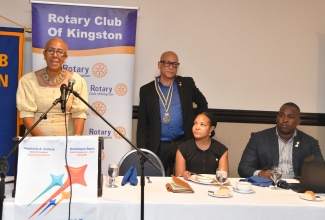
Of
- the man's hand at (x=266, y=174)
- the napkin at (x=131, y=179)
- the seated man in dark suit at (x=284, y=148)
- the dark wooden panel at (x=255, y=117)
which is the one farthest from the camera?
the dark wooden panel at (x=255, y=117)

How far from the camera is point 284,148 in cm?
366

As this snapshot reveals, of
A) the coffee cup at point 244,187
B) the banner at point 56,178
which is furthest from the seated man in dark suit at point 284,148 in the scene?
the banner at point 56,178

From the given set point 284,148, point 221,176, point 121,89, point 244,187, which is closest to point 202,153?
point 284,148

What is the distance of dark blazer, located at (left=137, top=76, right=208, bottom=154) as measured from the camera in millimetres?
4211

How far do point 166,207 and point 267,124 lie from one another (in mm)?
3021

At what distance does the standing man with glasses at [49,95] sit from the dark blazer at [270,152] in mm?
1416

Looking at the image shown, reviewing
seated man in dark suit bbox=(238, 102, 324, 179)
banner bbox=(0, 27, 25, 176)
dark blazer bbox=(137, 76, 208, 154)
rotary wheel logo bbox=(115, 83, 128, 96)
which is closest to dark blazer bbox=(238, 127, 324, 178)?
seated man in dark suit bbox=(238, 102, 324, 179)

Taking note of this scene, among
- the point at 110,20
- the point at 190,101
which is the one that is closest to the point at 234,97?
the point at 190,101

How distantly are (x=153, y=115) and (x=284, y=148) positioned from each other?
126 centimetres

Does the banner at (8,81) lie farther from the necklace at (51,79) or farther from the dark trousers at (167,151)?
the dark trousers at (167,151)

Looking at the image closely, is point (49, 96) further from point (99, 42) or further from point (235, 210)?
point (235, 210)

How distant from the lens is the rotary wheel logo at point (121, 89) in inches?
174

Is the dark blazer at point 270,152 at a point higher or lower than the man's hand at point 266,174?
higher

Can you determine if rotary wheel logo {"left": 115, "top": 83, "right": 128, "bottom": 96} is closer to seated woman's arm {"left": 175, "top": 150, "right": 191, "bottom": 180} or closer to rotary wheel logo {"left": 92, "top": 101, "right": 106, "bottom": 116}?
rotary wheel logo {"left": 92, "top": 101, "right": 106, "bottom": 116}
